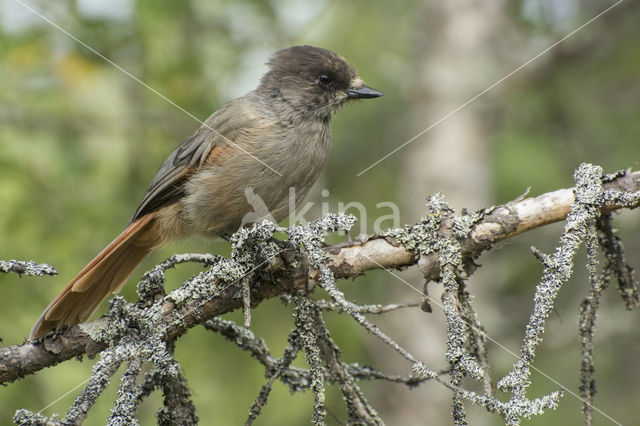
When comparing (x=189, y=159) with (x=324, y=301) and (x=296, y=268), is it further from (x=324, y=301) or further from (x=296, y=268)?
(x=324, y=301)

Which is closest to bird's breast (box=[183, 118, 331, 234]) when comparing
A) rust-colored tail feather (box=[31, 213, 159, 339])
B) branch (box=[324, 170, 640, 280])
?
rust-colored tail feather (box=[31, 213, 159, 339])

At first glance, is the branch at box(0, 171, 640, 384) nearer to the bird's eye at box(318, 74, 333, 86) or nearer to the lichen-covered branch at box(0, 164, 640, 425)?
the lichen-covered branch at box(0, 164, 640, 425)

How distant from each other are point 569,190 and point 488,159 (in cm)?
273

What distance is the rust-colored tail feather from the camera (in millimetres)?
2689

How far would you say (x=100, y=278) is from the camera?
3449mm

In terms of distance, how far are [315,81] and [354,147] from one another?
5.83 feet

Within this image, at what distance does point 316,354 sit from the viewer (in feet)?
7.14

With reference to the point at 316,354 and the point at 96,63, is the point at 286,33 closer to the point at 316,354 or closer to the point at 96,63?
the point at 96,63

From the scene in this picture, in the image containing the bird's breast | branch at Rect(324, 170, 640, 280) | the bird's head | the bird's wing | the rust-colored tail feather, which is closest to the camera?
branch at Rect(324, 170, 640, 280)

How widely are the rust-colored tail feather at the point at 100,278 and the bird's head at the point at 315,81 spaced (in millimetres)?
1220

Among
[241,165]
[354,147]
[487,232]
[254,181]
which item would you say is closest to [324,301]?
[487,232]

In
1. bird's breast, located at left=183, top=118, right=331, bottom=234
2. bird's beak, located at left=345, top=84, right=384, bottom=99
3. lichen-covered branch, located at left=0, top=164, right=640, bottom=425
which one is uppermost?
bird's beak, located at left=345, top=84, right=384, bottom=99

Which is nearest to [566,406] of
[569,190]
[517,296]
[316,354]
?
[517,296]

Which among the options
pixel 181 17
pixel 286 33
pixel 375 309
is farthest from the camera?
pixel 286 33
